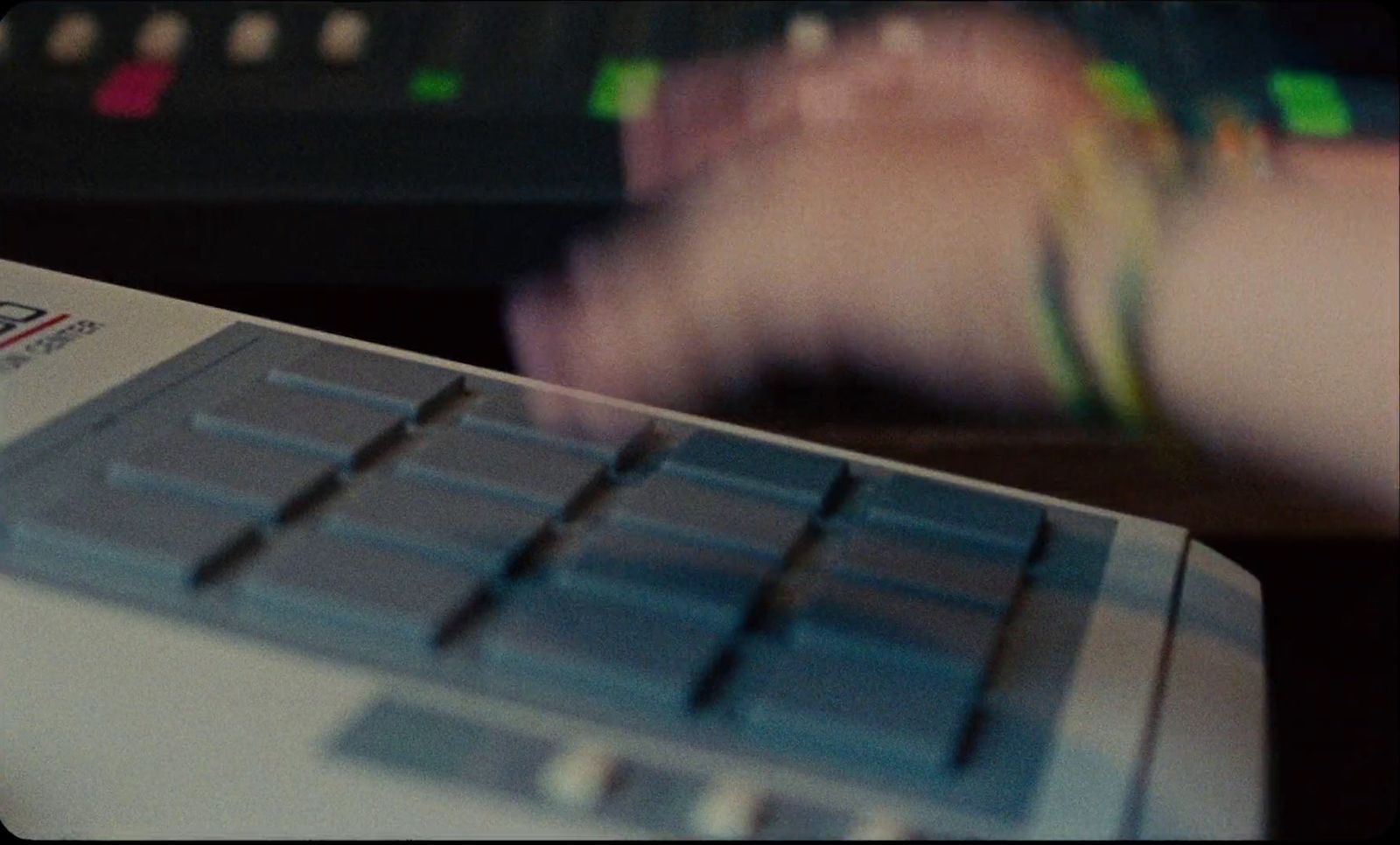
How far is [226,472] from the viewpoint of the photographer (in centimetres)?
36

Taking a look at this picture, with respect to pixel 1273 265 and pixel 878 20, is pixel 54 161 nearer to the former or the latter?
pixel 878 20

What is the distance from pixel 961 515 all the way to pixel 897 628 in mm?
67

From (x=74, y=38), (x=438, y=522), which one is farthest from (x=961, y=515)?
(x=74, y=38)

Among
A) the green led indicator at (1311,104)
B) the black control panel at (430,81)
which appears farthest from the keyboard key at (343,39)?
the green led indicator at (1311,104)

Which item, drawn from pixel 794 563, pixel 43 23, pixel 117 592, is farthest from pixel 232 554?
pixel 43 23

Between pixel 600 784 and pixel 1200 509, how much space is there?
0.32m

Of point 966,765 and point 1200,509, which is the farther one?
point 1200,509

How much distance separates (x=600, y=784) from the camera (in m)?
0.28

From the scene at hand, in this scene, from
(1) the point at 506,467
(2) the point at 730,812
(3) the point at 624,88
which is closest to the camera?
(2) the point at 730,812

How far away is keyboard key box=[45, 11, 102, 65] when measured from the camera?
1.67 feet

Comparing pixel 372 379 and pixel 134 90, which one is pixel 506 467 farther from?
pixel 134 90

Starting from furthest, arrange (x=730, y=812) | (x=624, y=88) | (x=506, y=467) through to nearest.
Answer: (x=624, y=88) → (x=506, y=467) → (x=730, y=812)

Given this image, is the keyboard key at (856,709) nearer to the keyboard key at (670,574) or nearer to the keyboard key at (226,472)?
the keyboard key at (670,574)

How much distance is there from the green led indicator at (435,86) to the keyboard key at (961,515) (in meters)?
0.21
